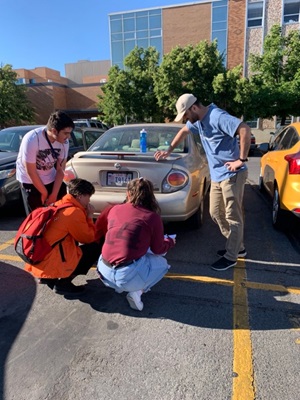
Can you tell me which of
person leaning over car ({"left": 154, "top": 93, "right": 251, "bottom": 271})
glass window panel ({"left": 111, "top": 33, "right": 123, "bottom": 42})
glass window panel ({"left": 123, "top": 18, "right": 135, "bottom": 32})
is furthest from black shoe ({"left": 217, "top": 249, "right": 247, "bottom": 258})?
glass window panel ({"left": 111, "top": 33, "right": 123, "bottom": 42})

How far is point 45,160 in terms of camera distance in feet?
11.0

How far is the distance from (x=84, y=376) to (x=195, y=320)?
39.0 inches

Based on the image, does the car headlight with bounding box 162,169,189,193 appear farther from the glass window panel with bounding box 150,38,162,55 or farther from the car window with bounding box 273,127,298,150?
the glass window panel with bounding box 150,38,162,55

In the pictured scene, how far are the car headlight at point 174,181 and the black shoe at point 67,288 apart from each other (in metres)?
1.49

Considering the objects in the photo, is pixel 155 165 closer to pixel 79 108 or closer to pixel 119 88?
pixel 119 88

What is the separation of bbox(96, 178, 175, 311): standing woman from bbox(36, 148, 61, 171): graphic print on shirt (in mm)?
1170

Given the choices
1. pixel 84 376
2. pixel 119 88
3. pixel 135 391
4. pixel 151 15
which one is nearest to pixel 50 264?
pixel 84 376

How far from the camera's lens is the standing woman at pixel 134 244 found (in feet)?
8.29

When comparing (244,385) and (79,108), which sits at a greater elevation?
(79,108)

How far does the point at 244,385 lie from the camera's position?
1.94 m

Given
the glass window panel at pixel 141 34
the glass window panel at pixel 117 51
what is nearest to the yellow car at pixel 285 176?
the glass window panel at pixel 141 34

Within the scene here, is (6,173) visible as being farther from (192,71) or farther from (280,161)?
(192,71)

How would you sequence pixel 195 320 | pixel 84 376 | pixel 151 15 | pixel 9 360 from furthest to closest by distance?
pixel 151 15 < pixel 195 320 < pixel 9 360 < pixel 84 376

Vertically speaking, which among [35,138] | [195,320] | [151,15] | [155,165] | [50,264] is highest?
[151,15]
